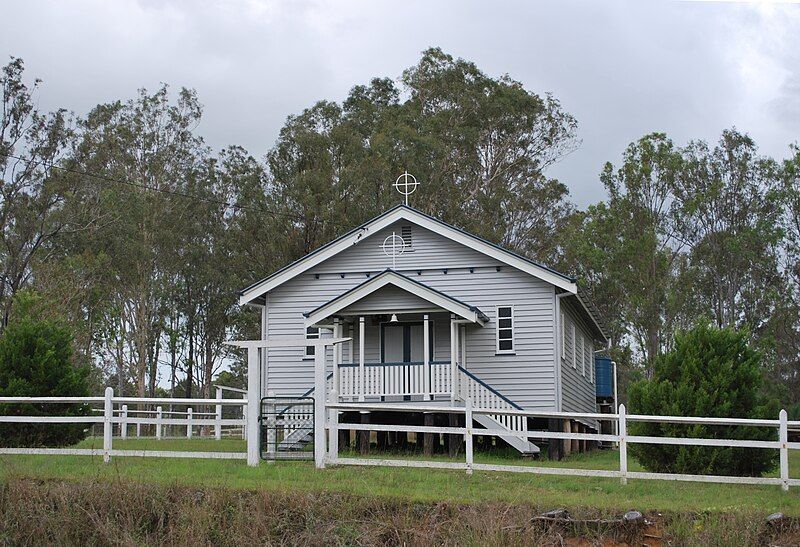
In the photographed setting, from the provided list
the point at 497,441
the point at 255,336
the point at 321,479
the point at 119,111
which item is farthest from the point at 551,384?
the point at 119,111

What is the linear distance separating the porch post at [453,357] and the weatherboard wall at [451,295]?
1326 mm

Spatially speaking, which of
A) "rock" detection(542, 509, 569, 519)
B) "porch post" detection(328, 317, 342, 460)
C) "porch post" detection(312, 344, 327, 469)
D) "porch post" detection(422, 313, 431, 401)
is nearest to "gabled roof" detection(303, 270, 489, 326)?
"porch post" detection(422, 313, 431, 401)

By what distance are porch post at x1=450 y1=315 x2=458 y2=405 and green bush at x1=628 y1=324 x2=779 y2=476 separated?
23.8ft

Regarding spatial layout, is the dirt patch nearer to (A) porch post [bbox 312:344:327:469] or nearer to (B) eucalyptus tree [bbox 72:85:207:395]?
(A) porch post [bbox 312:344:327:469]

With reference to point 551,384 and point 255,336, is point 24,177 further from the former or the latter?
point 551,384

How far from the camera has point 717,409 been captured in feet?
57.5

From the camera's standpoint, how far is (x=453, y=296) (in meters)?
28.0

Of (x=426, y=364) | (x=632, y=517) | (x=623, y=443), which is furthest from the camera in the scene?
(x=426, y=364)

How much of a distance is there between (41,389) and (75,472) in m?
4.29

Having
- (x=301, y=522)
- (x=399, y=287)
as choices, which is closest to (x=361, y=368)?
(x=399, y=287)

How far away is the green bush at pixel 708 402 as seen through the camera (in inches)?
679

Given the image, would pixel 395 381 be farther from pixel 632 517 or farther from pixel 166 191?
pixel 166 191

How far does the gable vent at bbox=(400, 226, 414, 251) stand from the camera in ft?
94.3

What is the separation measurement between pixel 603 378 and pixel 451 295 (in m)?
10.8
